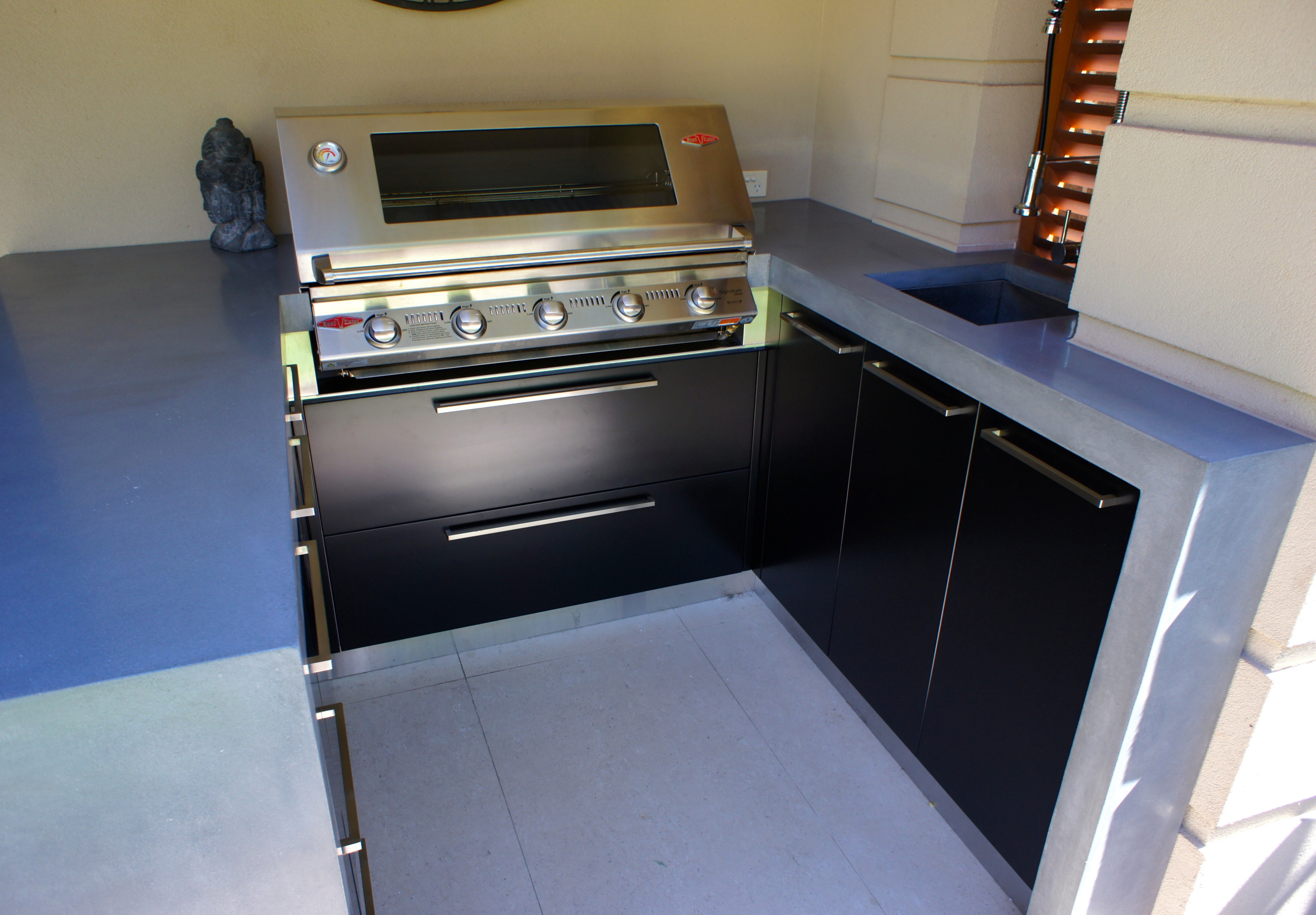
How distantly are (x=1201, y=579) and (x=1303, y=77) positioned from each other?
23.9 inches

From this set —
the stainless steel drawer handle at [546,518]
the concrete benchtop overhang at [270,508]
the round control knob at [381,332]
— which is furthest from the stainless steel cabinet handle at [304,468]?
the stainless steel drawer handle at [546,518]

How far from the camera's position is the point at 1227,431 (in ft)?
3.59

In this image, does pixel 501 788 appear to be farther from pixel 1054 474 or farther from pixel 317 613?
pixel 1054 474

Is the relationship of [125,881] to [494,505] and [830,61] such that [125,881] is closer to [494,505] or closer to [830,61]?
[494,505]

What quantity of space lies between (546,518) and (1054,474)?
1098 millimetres

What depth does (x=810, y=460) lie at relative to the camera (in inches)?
75.6

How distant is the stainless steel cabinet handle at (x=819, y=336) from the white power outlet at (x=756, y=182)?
2.22ft

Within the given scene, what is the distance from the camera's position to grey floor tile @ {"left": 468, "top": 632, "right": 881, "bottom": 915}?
1.56 meters

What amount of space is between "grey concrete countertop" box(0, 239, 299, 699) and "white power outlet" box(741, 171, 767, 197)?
4.14ft

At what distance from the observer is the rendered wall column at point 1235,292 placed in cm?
107

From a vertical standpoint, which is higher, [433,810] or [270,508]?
[270,508]

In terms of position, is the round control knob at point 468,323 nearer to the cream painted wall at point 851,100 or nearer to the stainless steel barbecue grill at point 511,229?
the stainless steel barbecue grill at point 511,229

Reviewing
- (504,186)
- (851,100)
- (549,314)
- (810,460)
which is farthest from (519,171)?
(851,100)

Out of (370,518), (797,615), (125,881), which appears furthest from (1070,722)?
(370,518)
